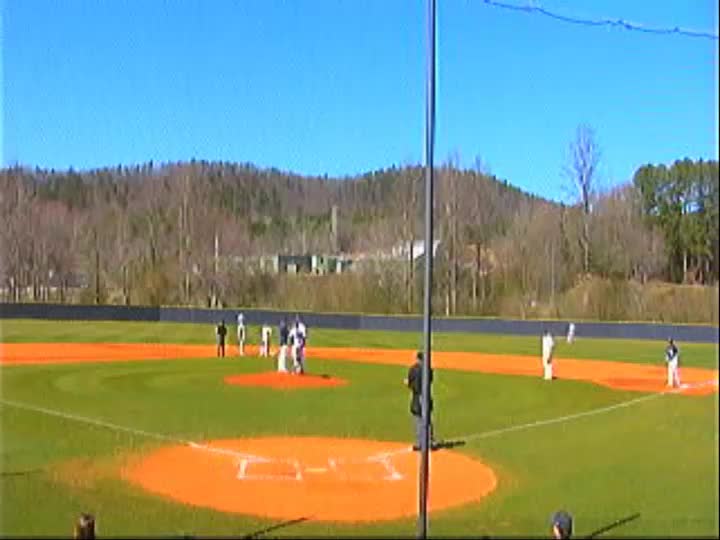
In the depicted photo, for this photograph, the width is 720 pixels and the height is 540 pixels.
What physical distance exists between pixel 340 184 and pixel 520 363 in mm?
11580

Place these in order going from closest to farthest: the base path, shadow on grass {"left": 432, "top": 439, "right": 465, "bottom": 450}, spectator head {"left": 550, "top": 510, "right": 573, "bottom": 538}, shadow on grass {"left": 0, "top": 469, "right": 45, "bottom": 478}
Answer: spectator head {"left": 550, "top": 510, "right": 573, "bottom": 538}, shadow on grass {"left": 0, "top": 469, "right": 45, "bottom": 478}, shadow on grass {"left": 432, "top": 439, "right": 465, "bottom": 450}, the base path

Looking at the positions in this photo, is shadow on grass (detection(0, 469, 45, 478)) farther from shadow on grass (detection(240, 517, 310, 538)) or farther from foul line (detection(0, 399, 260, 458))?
shadow on grass (detection(240, 517, 310, 538))

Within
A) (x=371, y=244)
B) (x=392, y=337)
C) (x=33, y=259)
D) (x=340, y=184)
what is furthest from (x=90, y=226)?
(x=371, y=244)

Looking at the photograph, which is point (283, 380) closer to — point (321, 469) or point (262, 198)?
point (321, 469)

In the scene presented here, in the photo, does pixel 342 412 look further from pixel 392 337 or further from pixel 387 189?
pixel 387 189

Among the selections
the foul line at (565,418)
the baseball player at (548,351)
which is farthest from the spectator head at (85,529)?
the baseball player at (548,351)

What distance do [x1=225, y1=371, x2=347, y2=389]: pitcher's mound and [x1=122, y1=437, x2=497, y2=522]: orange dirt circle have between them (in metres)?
6.91

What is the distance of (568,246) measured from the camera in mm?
31969

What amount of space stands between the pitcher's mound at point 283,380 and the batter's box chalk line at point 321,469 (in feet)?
26.7

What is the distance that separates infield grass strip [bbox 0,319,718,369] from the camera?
32156 millimetres

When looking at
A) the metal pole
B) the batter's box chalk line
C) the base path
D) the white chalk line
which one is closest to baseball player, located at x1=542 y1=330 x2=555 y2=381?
the base path

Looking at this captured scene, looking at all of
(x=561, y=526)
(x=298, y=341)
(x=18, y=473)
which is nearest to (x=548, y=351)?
(x=298, y=341)

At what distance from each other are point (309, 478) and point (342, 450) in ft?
6.63

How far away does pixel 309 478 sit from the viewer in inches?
404
